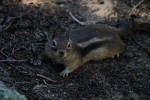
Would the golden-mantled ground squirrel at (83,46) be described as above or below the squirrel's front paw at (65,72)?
above

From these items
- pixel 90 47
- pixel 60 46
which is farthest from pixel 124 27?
pixel 60 46

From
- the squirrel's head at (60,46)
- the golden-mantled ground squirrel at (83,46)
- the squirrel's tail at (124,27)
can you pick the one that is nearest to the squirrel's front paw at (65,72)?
the golden-mantled ground squirrel at (83,46)

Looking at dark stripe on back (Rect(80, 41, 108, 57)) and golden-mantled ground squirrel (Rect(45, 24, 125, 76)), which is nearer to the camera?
golden-mantled ground squirrel (Rect(45, 24, 125, 76))

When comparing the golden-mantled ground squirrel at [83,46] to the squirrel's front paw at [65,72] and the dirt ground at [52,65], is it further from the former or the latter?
the dirt ground at [52,65]

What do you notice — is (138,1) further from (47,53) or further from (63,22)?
(47,53)

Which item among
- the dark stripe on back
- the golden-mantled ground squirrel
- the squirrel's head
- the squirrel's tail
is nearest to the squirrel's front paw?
the golden-mantled ground squirrel

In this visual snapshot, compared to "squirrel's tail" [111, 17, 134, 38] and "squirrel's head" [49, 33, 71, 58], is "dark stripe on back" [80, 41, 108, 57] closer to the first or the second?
"squirrel's head" [49, 33, 71, 58]
